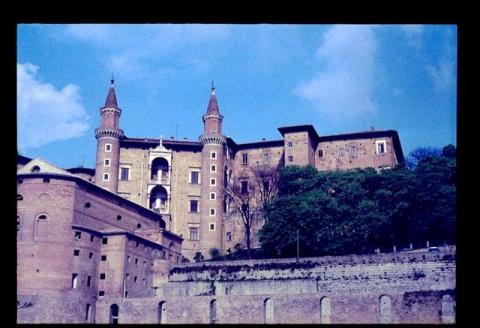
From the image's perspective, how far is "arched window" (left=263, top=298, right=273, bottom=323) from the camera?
36.4m

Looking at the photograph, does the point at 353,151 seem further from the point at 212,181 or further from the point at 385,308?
the point at 385,308

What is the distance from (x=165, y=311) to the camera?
38.9 meters

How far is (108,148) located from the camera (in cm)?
5859

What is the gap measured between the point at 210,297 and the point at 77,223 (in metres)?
11.4

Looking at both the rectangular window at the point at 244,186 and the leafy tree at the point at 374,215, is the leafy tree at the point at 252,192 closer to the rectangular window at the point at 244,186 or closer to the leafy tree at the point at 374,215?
the rectangular window at the point at 244,186

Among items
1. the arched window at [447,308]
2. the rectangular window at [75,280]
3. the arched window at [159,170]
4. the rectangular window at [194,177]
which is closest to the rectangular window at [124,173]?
the arched window at [159,170]

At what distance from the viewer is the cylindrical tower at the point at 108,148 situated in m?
58.1

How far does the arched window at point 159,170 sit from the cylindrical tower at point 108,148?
4067 millimetres

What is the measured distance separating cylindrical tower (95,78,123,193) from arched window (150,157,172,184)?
4.07 m

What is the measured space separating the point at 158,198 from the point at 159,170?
3.06 meters

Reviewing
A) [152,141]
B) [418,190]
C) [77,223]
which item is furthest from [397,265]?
[152,141]

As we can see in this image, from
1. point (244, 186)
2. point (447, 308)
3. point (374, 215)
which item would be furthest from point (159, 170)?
point (447, 308)

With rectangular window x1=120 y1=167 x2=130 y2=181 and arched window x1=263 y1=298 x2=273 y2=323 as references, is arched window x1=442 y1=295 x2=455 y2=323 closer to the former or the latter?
arched window x1=263 y1=298 x2=273 y2=323
